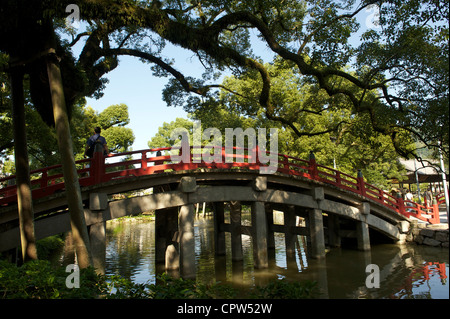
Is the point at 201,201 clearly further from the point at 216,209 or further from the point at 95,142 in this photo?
the point at 216,209

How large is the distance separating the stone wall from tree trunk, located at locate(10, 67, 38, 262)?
1572 cm

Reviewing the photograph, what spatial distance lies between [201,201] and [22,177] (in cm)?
559

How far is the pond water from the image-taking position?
9.19 m

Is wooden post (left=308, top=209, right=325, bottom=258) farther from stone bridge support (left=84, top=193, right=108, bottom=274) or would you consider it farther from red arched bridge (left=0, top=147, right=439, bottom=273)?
stone bridge support (left=84, top=193, right=108, bottom=274)

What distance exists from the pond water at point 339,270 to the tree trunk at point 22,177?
4.95 m

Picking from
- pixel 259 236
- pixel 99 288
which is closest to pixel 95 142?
pixel 99 288

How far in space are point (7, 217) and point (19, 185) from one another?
2.04 metres

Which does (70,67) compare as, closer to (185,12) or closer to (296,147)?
(185,12)

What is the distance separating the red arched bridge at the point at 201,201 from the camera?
899 centimetres

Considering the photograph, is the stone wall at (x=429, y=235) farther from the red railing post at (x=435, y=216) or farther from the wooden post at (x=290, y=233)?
the wooden post at (x=290, y=233)

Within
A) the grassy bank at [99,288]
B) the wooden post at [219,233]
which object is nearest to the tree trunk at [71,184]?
the grassy bank at [99,288]

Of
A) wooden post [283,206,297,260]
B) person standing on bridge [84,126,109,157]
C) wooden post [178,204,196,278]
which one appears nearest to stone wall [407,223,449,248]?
wooden post [283,206,297,260]

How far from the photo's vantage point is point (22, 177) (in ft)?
22.6

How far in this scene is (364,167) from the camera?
25781 millimetres
